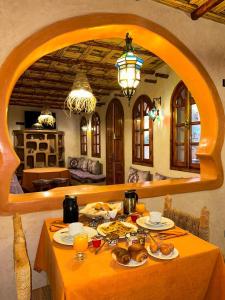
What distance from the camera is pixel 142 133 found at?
5.64m

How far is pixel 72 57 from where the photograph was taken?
4176mm

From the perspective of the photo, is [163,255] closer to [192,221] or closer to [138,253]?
[138,253]

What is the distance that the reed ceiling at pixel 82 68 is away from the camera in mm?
3838

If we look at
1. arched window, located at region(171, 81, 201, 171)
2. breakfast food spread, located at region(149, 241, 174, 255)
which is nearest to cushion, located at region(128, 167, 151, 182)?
arched window, located at region(171, 81, 201, 171)

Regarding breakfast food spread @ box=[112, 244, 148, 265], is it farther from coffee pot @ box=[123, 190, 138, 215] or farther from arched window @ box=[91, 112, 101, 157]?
arched window @ box=[91, 112, 101, 157]

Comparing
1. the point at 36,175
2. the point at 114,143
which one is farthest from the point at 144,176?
the point at 36,175

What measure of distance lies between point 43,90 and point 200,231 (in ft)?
19.7

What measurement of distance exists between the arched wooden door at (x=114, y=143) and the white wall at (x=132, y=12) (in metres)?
3.81

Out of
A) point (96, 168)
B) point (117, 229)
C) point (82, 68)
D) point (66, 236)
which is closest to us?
point (66, 236)

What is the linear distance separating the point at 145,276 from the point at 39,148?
8648mm

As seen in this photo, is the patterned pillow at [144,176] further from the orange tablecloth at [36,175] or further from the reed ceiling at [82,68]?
the orange tablecloth at [36,175]

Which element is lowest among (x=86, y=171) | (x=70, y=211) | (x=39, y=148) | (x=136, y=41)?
(x=86, y=171)

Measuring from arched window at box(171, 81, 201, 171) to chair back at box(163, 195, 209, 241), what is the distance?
2.18 metres

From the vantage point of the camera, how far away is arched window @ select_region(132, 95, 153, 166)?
532 centimetres
